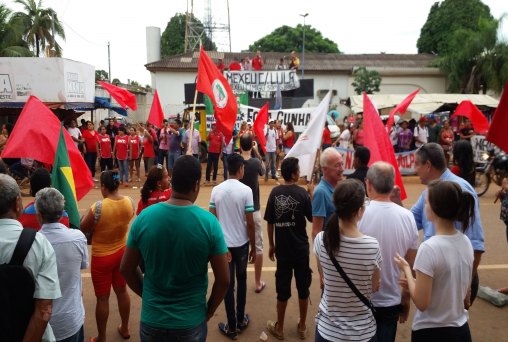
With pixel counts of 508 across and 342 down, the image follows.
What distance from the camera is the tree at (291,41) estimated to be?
56938 mm

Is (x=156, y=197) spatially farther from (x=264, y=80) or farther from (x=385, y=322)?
(x=264, y=80)

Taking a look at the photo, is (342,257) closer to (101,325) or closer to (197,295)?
(197,295)

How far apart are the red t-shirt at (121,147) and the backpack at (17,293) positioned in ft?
33.8

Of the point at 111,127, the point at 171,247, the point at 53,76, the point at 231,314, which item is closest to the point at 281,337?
the point at 231,314

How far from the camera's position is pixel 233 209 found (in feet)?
13.9

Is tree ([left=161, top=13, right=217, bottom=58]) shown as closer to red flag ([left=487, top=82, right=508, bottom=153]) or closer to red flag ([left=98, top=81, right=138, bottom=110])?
red flag ([left=98, top=81, right=138, bottom=110])

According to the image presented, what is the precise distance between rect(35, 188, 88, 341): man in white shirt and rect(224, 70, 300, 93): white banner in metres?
16.1

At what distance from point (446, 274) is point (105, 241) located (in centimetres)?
276

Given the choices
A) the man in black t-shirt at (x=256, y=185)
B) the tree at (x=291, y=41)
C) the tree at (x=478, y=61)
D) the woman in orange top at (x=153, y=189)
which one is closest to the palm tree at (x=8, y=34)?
the man in black t-shirt at (x=256, y=185)

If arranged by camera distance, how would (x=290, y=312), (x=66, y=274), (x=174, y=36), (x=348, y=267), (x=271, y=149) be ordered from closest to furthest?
(x=348, y=267) → (x=66, y=274) → (x=290, y=312) → (x=271, y=149) → (x=174, y=36)

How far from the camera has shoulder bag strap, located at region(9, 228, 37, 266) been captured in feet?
6.96

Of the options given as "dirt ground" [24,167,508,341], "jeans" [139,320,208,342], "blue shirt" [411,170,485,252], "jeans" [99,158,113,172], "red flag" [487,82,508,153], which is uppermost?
"red flag" [487,82,508,153]

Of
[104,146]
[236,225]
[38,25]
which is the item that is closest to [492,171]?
[236,225]

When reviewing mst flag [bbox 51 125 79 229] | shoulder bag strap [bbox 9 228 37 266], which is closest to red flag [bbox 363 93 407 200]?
mst flag [bbox 51 125 79 229]
